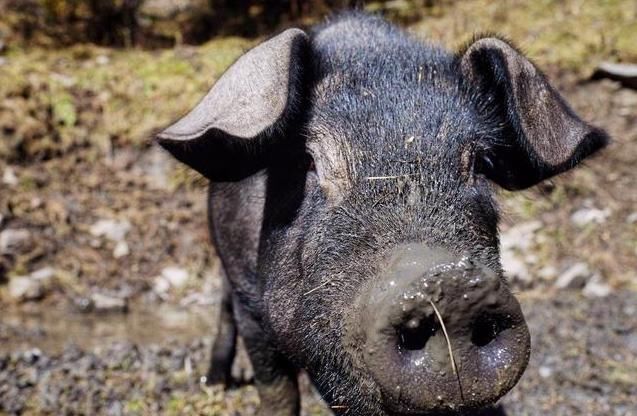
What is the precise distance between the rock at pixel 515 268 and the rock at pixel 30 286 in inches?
155

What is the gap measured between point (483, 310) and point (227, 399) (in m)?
2.95

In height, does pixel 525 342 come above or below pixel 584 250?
above

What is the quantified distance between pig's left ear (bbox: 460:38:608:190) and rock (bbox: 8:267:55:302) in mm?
4578

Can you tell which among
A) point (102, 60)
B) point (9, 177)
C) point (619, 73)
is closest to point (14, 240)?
point (9, 177)

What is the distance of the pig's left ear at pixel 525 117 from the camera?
3.27 m

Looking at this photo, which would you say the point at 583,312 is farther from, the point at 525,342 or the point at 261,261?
the point at 525,342

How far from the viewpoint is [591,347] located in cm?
546

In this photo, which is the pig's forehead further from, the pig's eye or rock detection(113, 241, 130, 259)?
rock detection(113, 241, 130, 259)

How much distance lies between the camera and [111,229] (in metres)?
7.55

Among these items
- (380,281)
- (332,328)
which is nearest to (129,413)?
(332,328)

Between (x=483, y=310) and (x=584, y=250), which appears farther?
(x=584, y=250)

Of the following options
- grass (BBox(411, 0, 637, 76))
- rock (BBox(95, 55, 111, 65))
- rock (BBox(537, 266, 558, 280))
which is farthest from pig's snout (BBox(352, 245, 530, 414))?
rock (BBox(95, 55, 111, 65))

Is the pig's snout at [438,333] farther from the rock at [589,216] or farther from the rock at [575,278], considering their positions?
the rock at [589,216]

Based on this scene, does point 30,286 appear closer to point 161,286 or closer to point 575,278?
point 161,286
